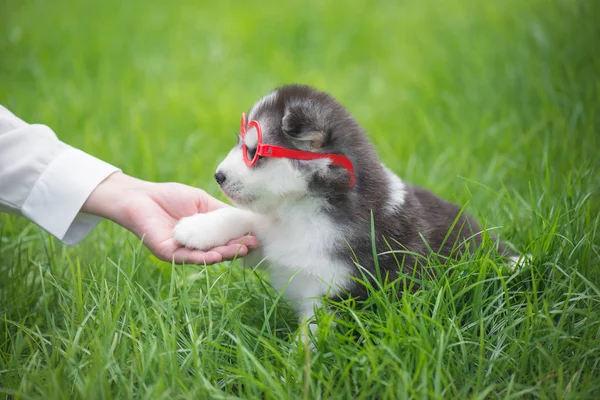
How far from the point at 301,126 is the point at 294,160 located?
0.50ft

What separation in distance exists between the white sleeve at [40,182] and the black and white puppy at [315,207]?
605 mm

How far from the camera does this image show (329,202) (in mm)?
2748

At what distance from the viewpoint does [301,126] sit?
8.79 ft

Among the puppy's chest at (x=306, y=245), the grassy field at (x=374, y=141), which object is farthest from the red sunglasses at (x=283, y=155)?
the grassy field at (x=374, y=141)

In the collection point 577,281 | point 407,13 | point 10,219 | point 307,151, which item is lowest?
point 10,219

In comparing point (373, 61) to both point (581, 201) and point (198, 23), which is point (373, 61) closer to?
point (198, 23)

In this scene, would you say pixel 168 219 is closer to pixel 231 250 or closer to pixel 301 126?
pixel 231 250

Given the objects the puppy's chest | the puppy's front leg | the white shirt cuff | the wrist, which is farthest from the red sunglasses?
the white shirt cuff

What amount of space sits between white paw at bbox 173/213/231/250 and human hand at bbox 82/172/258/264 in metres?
0.03

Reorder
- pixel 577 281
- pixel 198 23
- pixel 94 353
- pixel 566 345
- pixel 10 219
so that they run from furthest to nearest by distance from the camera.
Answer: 1. pixel 198 23
2. pixel 10 219
3. pixel 577 281
4. pixel 566 345
5. pixel 94 353

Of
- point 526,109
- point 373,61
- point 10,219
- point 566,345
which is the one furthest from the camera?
point 373,61

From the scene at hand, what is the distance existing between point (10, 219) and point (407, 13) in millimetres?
6415

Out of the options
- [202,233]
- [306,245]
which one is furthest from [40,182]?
[306,245]

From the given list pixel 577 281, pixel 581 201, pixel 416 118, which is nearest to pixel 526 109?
pixel 416 118
